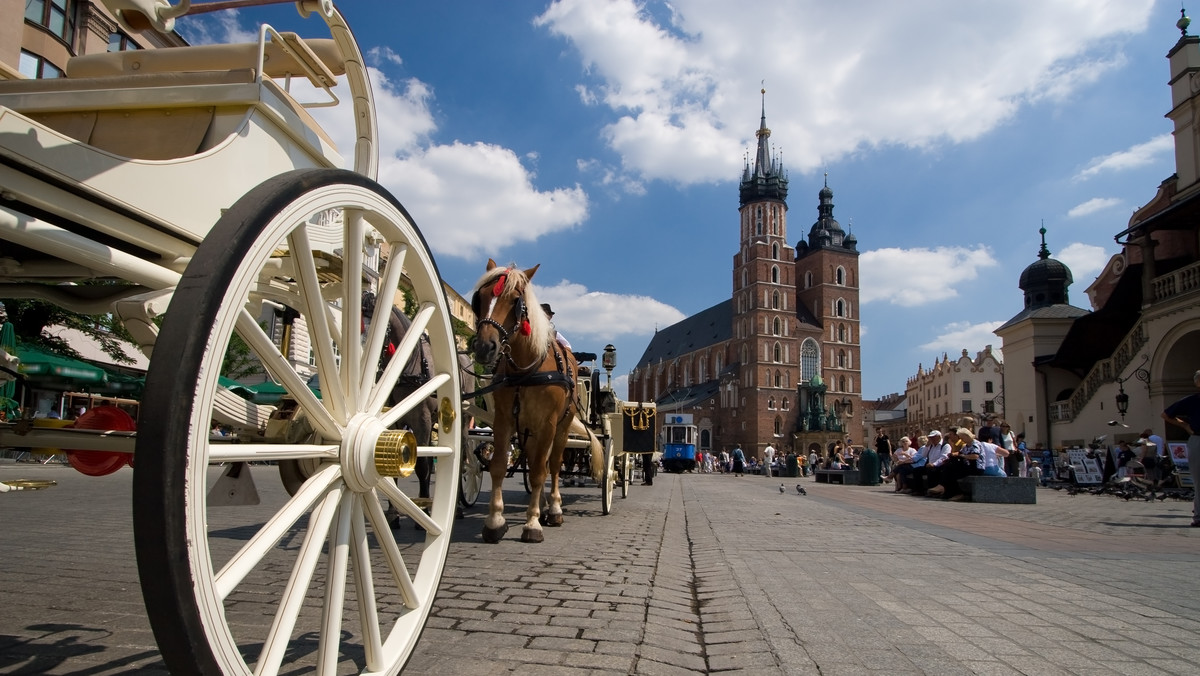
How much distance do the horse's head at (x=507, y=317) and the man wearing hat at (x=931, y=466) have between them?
1157 cm

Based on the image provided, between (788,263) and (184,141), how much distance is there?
100513 millimetres

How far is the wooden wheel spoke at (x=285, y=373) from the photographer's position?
1.67 metres

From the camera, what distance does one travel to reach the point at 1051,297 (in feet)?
132

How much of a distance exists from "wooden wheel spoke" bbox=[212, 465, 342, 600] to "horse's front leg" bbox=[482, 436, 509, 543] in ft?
12.4

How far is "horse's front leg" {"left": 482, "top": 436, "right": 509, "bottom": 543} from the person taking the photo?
5.67 m

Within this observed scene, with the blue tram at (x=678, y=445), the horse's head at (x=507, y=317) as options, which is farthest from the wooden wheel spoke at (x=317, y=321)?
the blue tram at (x=678, y=445)

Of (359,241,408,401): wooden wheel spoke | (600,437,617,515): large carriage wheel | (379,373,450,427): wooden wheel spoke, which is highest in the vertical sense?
(359,241,408,401): wooden wheel spoke

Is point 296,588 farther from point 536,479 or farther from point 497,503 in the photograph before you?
point 536,479

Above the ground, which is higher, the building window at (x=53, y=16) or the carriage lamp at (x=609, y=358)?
the building window at (x=53, y=16)

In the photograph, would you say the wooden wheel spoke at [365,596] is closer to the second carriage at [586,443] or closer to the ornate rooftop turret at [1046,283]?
the second carriage at [586,443]

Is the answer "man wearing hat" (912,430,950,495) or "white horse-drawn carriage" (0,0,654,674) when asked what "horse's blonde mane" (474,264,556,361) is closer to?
"white horse-drawn carriage" (0,0,654,674)

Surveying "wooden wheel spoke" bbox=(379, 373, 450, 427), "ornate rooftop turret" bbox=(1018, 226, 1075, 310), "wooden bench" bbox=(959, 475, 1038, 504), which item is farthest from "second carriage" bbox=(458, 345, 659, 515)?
"ornate rooftop turret" bbox=(1018, 226, 1075, 310)

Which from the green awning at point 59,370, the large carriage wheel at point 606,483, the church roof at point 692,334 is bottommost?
the large carriage wheel at point 606,483

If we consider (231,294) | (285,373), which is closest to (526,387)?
(285,373)
